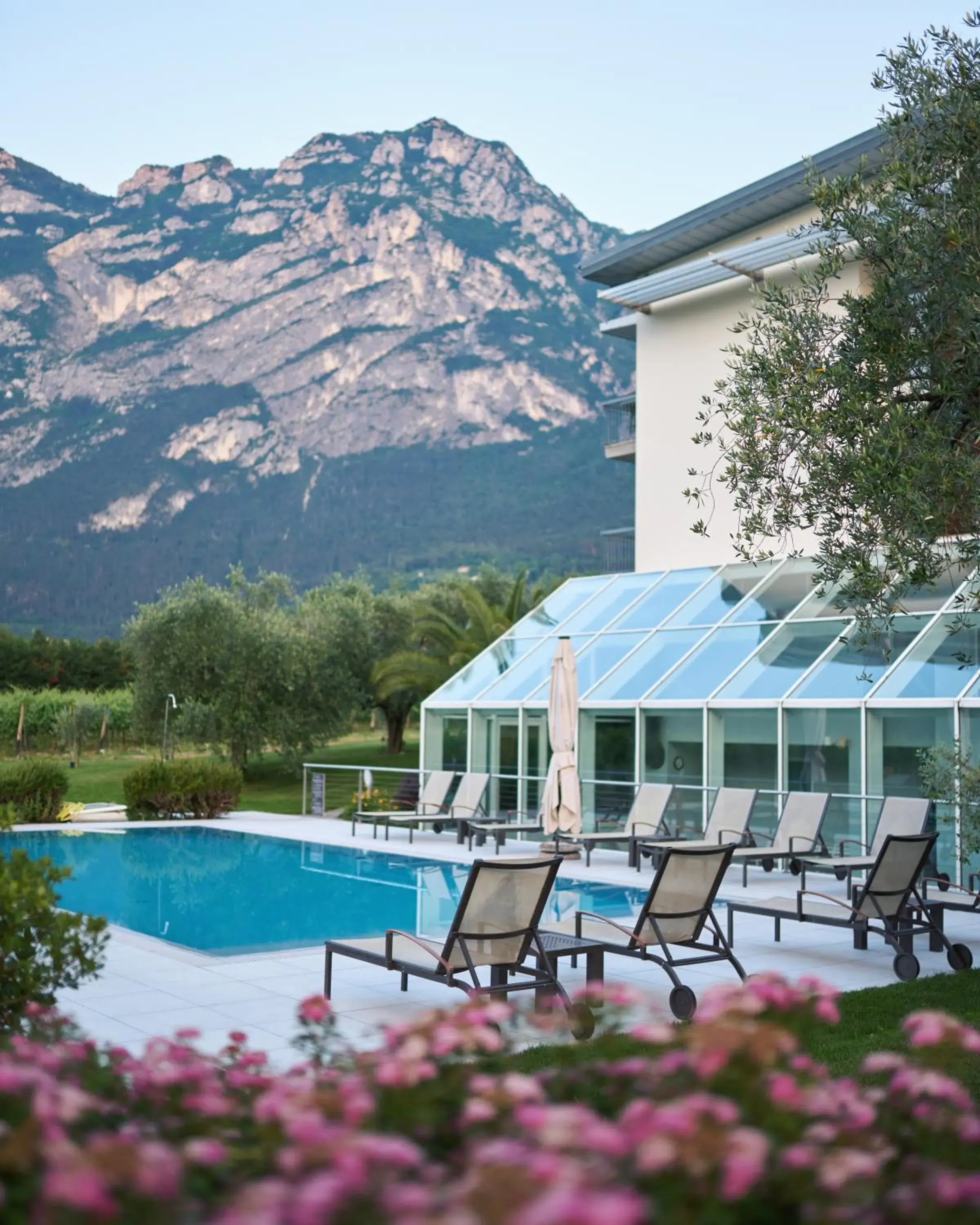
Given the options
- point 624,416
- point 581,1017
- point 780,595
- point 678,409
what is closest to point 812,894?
point 581,1017

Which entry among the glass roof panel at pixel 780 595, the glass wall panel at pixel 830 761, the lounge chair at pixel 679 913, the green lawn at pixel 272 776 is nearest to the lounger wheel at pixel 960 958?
the lounge chair at pixel 679 913

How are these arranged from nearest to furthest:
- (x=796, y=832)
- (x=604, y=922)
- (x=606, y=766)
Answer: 1. (x=604, y=922)
2. (x=796, y=832)
3. (x=606, y=766)

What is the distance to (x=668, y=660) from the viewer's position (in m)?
17.5

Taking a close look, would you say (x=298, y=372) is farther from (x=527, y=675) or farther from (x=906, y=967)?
(x=906, y=967)

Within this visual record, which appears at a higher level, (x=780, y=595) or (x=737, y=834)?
(x=780, y=595)

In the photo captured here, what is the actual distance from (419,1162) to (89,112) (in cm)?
13732

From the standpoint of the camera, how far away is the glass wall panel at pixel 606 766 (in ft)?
56.2

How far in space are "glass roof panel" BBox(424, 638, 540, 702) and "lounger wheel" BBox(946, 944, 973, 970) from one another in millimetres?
10938

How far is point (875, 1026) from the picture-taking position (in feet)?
22.9

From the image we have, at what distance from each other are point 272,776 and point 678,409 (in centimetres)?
1632

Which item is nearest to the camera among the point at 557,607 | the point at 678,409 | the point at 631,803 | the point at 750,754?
the point at 750,754

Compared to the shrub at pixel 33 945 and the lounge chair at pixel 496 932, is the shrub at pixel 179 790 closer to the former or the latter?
the lounge chair at pixel 496 932

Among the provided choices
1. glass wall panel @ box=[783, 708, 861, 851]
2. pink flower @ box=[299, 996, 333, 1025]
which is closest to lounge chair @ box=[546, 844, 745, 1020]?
pink flower @ box=[299, 996, 333, 1025]

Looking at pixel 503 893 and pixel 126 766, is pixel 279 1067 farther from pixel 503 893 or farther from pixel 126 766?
pixel 126 766
